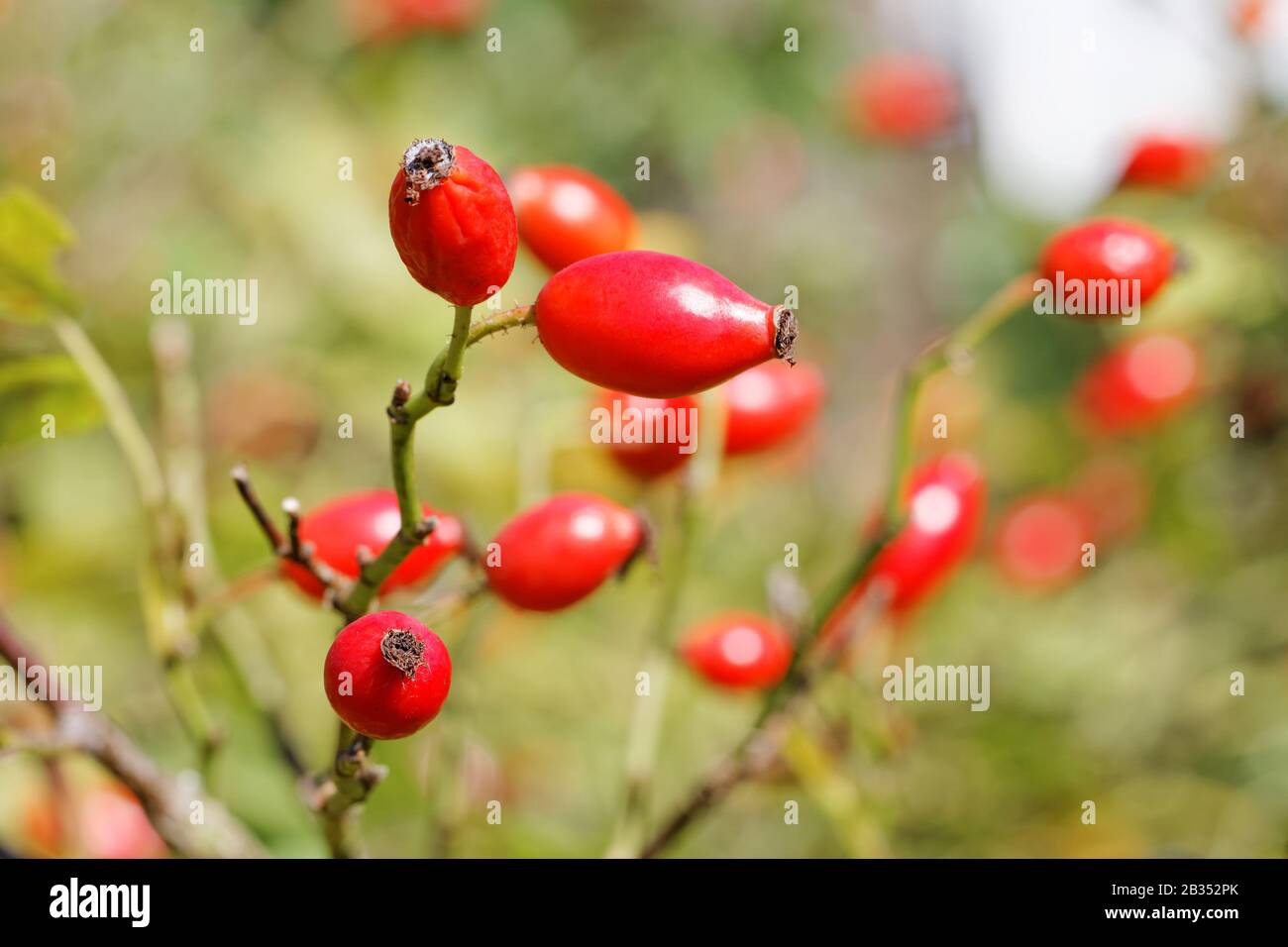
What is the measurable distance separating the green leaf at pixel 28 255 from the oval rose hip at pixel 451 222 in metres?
0.55

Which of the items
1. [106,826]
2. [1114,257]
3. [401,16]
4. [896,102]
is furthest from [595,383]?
[896,102]

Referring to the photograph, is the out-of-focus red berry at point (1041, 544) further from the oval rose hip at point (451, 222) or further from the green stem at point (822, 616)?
the oval rose hip at point (451, 222)

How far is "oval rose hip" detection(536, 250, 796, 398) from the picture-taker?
26.3 inches

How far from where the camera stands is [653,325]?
0.67 meters

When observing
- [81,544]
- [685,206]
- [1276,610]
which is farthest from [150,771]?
[685,206]

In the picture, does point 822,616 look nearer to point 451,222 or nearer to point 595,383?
point 595,383

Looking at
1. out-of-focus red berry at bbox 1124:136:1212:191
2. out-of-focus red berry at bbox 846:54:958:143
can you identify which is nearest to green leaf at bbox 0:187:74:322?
out-of-focus red berry at bbox 1124:136:1212:191

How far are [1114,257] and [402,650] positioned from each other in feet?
2.23

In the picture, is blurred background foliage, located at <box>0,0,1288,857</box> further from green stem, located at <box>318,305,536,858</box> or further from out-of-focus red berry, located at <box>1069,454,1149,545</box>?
green stem, located at <box>318,305,536,858</box>

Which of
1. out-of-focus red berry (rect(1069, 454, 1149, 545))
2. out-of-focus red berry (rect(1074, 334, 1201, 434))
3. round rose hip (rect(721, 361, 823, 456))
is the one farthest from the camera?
out-of-focus red berry (rect(1069, 454, 1149, 545))

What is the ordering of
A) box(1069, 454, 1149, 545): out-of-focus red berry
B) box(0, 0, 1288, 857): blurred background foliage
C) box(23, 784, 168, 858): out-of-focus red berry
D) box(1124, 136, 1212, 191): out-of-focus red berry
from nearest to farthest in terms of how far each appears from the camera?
box(23, 784, 168, 858): out-of-focus red berry
box(0, 0, 1288, 857): blurred background foliage
box(1124, 136, 1212, 191): out-of-focus red berry
box(1069, 454, 1149, 545): out-of-focus red berry

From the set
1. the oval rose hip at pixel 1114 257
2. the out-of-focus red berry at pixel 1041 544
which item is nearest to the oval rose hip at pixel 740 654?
the oval rose hip at pixel 1114 257

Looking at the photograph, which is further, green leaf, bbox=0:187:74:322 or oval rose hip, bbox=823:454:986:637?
oval rose hip, bbox=823:454:986:637

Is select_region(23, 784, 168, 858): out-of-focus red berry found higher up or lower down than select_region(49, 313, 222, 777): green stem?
lower down
